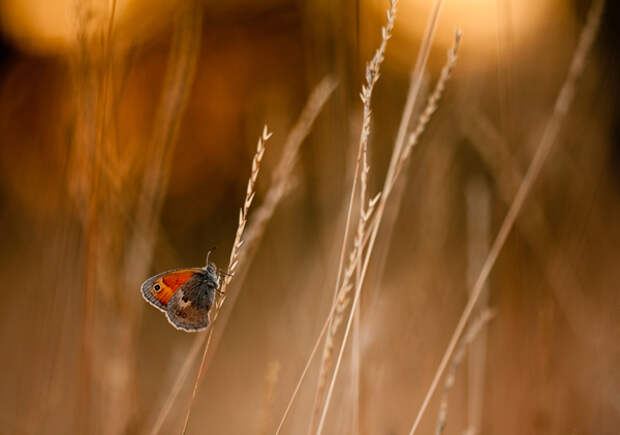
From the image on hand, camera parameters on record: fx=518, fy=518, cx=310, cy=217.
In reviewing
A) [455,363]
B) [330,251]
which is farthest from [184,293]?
[330,251]

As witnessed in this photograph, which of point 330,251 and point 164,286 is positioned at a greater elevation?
point 330,251

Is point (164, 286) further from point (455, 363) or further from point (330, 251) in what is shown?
point (330, 251)

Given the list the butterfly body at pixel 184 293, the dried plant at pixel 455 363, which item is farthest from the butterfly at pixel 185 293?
the dried plant at pixel 455 363

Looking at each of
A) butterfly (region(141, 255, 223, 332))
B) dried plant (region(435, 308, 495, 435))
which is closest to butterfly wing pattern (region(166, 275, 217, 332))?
butterfly (region(141, 255, 223, 332))

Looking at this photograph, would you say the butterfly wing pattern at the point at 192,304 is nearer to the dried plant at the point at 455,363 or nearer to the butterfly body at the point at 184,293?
the butterfly body at the point at 184,293

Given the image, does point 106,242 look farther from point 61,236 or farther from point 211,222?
point 211,222

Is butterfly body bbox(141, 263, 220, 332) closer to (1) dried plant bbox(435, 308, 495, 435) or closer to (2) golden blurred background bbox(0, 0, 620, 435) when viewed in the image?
(2) golden blurred background bbox(0, 0, 620, 435)

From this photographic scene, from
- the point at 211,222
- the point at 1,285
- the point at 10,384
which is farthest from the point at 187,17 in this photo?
the point at 211,222
